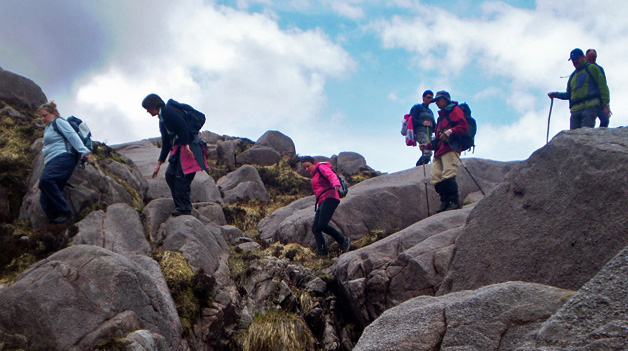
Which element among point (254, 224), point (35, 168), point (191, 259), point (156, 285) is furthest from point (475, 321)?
point (254, 224)

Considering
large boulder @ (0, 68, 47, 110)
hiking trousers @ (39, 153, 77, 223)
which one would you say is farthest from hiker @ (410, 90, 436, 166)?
large boulder @ (0, 68, 47, 110)

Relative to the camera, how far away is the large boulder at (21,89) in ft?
76.5

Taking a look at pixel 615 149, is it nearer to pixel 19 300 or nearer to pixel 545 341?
pixel 545 341

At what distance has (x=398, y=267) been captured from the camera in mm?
10852

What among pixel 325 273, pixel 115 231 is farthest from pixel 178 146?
pixel 325 273

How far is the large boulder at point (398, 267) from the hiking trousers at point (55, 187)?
19.5 feet

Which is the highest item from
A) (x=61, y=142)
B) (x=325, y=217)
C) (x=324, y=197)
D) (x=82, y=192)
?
(x=61, y=142)

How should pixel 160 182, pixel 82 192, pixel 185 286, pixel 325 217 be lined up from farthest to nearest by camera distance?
pixel 160 182 < pixel 325 217 < pixel 82 192 < pixel 185 286

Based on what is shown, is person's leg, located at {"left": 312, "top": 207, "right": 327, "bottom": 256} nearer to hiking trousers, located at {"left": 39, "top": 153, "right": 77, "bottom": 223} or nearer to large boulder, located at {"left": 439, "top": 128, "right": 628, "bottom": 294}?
large boulder, located at {"left": 439, "top": 128, "right": 628, "bottom": 294}

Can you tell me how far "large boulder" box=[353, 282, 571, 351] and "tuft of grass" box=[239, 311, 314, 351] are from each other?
4.69m

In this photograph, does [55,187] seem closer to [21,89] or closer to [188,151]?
[188,151]

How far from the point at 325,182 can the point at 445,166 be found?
3.05 metres

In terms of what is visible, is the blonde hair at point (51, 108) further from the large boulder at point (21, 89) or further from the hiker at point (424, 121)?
the large boulder at point (21, 89)

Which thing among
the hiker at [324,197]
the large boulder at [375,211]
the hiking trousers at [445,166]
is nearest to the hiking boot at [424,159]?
the hiking trousers at [445,166]
